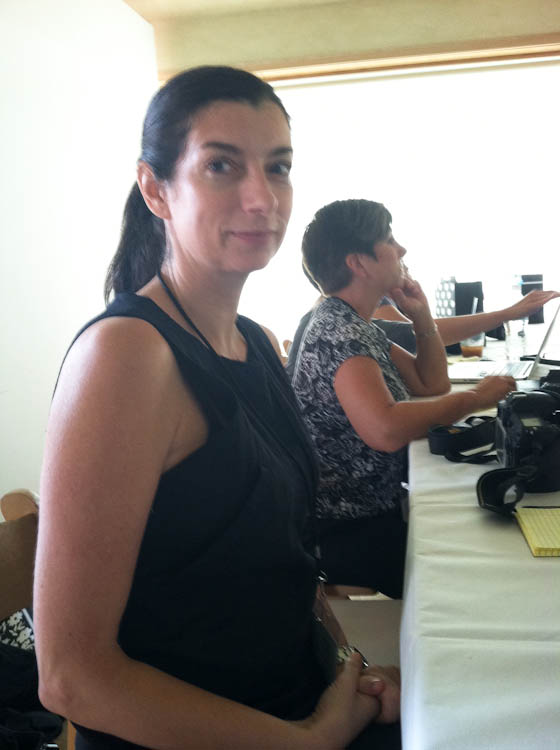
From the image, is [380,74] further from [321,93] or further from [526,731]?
[526,731]

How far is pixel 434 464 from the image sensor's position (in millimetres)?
1353

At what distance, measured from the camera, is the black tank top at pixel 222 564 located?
759mm

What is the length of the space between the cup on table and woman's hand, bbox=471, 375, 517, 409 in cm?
122

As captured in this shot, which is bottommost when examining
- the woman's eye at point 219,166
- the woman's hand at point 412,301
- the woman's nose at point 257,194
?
the woman's hand at point 412,301

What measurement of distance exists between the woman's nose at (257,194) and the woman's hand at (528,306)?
5.82 feet

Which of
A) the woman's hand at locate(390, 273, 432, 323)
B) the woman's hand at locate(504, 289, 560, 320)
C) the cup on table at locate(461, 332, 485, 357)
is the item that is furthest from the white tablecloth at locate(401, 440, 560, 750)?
the cup on table at locate(461, 332, 485, 357)

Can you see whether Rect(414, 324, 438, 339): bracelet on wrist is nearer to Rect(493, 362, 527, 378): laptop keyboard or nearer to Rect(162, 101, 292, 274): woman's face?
Rect(493, 362, 527, 378): laptop keyboard

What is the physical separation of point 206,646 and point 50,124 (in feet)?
9.55

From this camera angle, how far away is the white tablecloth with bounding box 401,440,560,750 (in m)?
0.59

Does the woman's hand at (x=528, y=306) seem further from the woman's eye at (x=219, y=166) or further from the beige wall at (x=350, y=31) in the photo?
the beige wall at (x=350, y=31)

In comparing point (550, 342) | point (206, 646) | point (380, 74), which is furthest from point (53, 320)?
point (380, 74)

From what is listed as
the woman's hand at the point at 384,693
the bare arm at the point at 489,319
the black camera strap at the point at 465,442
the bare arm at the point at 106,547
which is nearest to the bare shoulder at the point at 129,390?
the bare arm at the point at 106,547

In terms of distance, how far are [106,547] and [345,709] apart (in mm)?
449

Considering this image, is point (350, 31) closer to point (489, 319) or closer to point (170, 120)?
point (489, 319)
